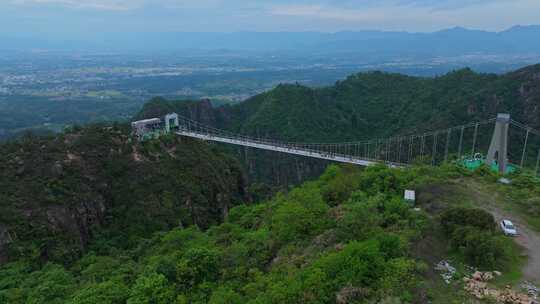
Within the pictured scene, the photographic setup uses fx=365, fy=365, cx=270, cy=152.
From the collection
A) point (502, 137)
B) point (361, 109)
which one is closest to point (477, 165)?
point (502, 137)

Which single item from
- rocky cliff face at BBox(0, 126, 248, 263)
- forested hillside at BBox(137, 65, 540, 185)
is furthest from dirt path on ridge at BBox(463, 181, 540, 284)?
forested hillside at BBox(137, 65, 540, 185)

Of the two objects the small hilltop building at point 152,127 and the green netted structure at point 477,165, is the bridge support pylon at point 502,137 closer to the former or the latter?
the green netted structure at point 477,165

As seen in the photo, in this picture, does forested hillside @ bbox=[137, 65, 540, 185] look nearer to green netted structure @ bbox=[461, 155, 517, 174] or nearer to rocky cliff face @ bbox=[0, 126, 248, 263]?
green netted structure @ bbox=[461, 155, 517, 174]

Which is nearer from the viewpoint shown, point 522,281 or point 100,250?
point 522,281

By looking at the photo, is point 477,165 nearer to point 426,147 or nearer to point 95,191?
point 426,147

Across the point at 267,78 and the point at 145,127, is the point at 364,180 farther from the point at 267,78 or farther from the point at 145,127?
the point at 267,78

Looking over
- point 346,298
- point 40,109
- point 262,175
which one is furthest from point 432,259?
point 40,109
